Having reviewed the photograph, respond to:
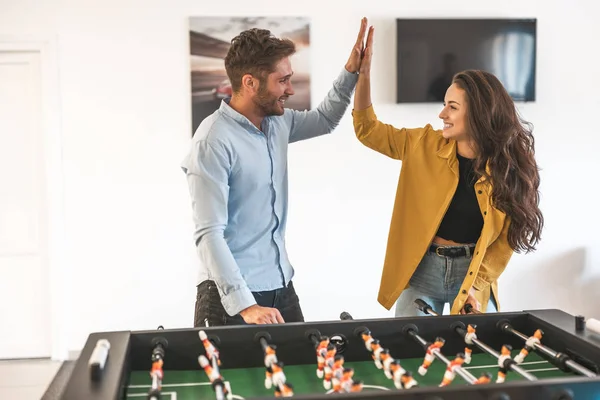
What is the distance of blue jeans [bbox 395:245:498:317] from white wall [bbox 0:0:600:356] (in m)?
1.82

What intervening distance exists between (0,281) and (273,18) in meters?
2.29

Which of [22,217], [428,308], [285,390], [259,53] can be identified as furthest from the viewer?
[22,217]

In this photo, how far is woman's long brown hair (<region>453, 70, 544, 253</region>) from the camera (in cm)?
246

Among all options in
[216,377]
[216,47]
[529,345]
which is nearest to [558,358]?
[529,345]

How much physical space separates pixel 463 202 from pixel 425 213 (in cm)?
14

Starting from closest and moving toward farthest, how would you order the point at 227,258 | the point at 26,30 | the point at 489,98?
the point at 227,258 → the point at 489,98 → the point at 26,30

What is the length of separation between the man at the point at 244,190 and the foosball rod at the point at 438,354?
0.49 m

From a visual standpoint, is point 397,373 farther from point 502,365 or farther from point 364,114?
point 364,114

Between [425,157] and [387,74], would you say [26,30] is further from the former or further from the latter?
[425,157]

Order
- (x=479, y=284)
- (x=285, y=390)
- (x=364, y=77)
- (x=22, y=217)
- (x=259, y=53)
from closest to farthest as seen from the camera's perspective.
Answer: (x=285, y=390) → (x=259, y=53) → (x=479, y=284) → (x=364, y=77) → (x=22, y=217)

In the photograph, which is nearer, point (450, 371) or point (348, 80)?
point (450, 371)

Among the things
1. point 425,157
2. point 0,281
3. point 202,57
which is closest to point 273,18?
point 202,57

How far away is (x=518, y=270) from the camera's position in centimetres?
454

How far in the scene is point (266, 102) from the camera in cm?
235
